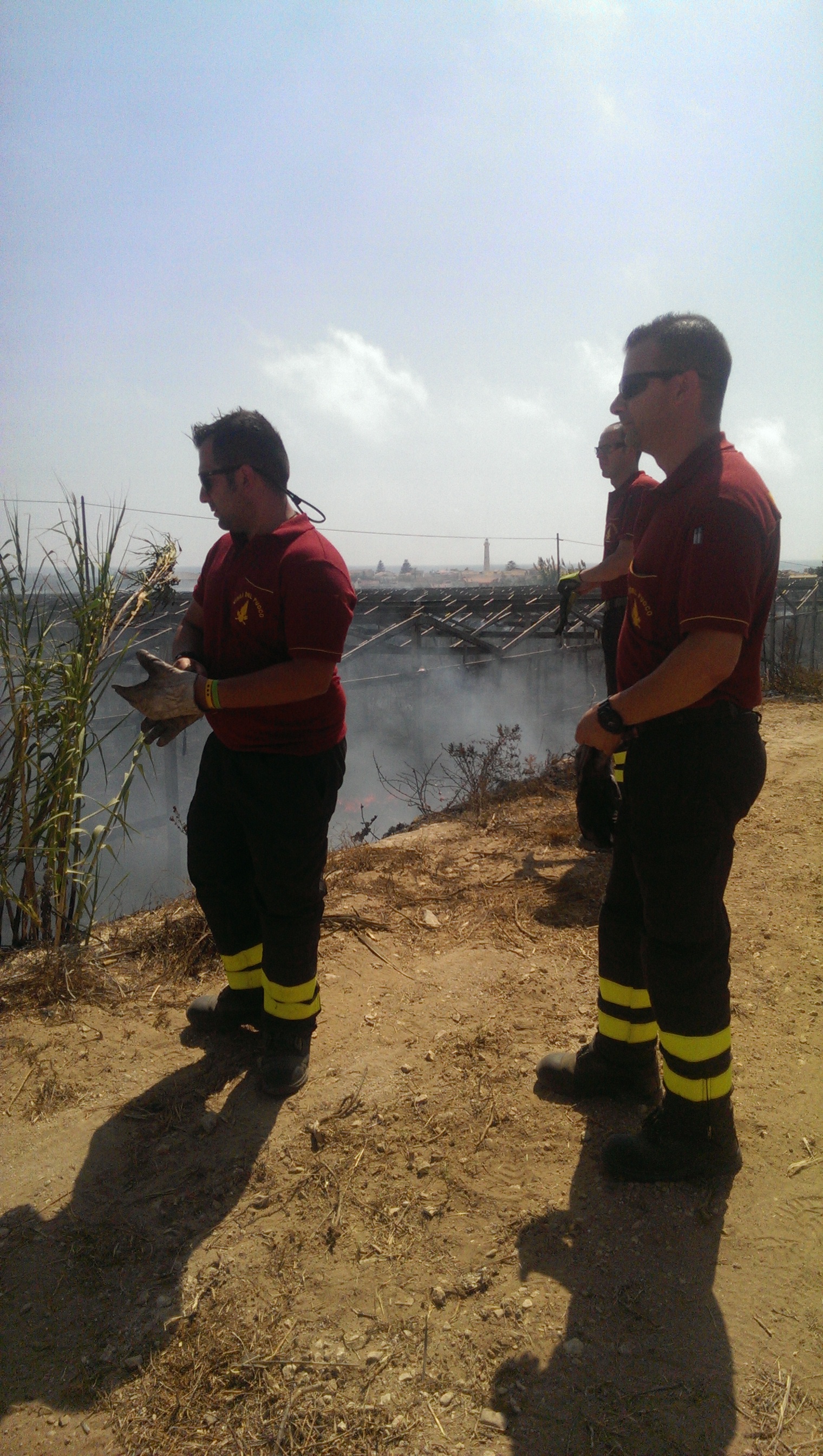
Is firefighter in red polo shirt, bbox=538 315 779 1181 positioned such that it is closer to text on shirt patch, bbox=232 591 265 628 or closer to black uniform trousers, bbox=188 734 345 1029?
black uniform trousers, bbox=188 734 345 1029

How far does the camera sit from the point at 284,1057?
7.97 ft

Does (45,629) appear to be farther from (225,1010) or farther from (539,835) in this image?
(539,835)

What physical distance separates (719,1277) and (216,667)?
203 centimetres

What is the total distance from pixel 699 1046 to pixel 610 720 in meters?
0.80

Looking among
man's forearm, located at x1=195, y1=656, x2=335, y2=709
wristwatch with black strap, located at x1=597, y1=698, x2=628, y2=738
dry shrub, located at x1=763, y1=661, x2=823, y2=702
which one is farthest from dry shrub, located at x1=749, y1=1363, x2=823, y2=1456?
dry shrub, located at x1=763, y1=661, x2=823, y2=702

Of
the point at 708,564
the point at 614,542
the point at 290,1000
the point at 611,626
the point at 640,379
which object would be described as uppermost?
the point at 640,379

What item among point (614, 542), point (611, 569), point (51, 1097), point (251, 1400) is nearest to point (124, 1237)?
point (251, 1400)

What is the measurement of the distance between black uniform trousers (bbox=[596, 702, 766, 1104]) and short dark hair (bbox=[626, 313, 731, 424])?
2.40 feet

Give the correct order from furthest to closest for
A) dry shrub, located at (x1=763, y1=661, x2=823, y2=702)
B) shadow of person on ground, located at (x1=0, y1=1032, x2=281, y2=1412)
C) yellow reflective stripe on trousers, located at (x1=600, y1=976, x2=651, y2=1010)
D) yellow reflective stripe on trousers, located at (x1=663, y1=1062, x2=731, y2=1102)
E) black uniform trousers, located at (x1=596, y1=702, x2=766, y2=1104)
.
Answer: dry shrub, located at (x1=763, y1=661, x2=823, y2=702)
yellow reflective stripe on trousers, located at (x1=600, y1=976, x2=651, y2=1010)
yellow reflective stripe on trousers, located at (x1=663, y1=1062, x2=731, y2=1102)
black uniform trousers, located at (x1=596, y1=702, x2=766, y2=1104)
shadow of person on ground, located at (x1=0, y1=1032, x2=281, y2=1412)

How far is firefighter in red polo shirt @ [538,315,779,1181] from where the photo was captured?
1.66 metres

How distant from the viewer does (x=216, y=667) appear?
2473 millimetres

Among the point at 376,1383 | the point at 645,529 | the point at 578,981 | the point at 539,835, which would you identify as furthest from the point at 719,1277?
the point at 539,835

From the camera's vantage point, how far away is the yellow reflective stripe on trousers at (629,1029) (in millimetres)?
2219

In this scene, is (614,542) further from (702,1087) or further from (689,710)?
(702,1087)
